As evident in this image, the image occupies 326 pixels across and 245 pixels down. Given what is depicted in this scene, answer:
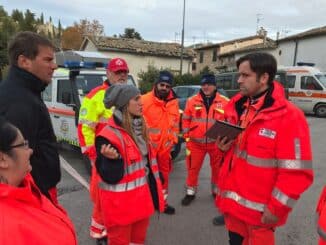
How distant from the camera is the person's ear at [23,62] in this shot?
2426 millimetres

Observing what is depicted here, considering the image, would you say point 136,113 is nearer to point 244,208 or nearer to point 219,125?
point 219,125

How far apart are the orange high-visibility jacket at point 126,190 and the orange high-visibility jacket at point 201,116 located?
235 centimetres

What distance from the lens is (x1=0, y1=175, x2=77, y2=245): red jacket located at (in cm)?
133

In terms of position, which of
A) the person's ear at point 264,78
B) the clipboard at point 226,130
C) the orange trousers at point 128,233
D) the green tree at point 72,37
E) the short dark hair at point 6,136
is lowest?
the orange trousers at point 128,233

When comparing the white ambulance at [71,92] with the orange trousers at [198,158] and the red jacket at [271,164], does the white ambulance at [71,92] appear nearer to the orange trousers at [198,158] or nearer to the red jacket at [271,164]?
the orange trousers at [198,158]

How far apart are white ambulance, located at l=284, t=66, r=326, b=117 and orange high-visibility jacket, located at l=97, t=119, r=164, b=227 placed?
54.0 feet

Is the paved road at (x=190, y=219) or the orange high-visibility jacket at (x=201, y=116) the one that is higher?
the orange high-visibility jacket at (x=201, y=116)

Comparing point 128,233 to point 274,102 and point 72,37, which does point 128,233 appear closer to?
point 274,102

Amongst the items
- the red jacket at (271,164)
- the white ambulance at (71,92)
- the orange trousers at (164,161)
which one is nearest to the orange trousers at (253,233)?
the red jacket at (271,164)

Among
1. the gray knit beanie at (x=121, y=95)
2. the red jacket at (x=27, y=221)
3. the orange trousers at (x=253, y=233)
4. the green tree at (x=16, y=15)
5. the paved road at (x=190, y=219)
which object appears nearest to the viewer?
the red jacket at (x=27, y=221)

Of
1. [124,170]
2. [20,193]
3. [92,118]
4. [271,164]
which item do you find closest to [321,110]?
[92,118]

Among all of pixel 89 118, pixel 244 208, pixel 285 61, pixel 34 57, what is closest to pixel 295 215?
pixel 244 208

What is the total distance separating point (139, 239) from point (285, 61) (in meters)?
30.2

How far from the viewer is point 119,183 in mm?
2891
